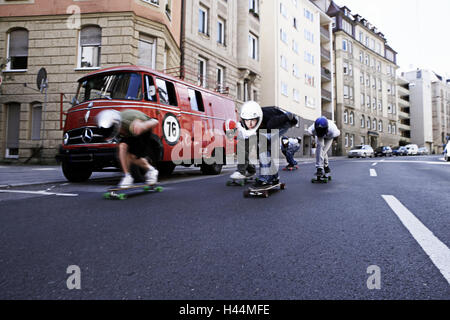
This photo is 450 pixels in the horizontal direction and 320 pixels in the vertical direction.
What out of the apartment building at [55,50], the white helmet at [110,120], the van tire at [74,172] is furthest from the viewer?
the apartment building at [55,50]

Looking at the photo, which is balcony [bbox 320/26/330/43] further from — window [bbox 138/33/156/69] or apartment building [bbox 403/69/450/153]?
apartment building [bbox 403/69/450/153]

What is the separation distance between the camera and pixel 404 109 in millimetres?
74125

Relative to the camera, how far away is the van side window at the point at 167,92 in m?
7.32

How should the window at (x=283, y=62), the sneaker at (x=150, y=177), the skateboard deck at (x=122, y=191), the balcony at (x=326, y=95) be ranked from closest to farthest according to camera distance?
the skateboard deck at (x=122, y=191)
the sneaker at (x=150, y=177)
the window at (x=283, y=62)
the balcony at (x=326, y=95)

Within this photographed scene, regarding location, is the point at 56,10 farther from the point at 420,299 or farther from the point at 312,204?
the point at 420,299

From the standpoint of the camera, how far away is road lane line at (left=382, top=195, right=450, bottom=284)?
191 cm

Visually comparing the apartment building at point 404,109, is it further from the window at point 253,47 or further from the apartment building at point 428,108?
the window at point 253,47

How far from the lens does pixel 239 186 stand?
6.41 meters

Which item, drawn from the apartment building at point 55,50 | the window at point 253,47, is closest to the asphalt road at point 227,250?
the apartment building at point 55,50

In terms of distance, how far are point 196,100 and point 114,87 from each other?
2.54 metres

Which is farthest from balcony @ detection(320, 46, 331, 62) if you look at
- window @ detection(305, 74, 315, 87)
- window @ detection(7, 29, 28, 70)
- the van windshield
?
the van windshield


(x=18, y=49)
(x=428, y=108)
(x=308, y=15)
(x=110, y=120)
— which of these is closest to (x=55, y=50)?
(x=18, y=49)

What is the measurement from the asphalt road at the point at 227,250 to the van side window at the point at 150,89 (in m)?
3.49

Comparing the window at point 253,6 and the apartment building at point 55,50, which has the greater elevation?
the window at point 253,6
